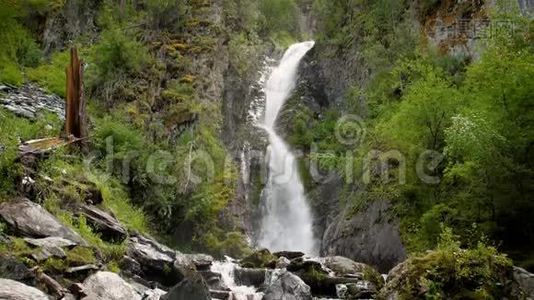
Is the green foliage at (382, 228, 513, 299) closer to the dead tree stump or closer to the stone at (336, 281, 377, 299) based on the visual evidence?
the stone at (336, 281, 377, 299)

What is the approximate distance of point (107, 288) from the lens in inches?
428

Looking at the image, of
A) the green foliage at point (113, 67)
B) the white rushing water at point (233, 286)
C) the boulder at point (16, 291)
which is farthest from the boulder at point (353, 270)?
the green foliage at point (113, 67)

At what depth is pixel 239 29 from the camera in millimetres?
36844

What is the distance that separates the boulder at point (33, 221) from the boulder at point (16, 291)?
2.78 meters

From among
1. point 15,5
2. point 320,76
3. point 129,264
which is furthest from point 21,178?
point 320,76

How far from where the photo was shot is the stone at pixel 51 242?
10.9 meters

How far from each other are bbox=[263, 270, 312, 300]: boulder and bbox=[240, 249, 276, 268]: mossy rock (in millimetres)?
4924

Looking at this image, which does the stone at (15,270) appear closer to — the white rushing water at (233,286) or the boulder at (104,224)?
the boulder at (104,224)

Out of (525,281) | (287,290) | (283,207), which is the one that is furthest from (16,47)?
(525,281)

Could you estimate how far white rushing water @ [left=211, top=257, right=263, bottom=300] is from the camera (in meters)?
14.0

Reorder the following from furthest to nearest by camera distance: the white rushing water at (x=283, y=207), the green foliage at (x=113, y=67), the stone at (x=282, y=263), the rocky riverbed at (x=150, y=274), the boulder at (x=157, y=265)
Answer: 1. the white rushing water at (x=283, y=207)
2. the green foliage at (x=113, y=67)
3. the stone at (x=282, y=263)
4. the boulder at (x=157, y=265)
5. the rocky riverbed at (x=150, y=274)

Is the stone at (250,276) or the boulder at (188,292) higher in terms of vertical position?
the boulder at (188,292)

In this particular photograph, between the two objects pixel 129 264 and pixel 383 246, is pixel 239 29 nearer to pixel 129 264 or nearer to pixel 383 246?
pixel 383 246

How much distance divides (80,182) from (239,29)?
2340 centimetres
